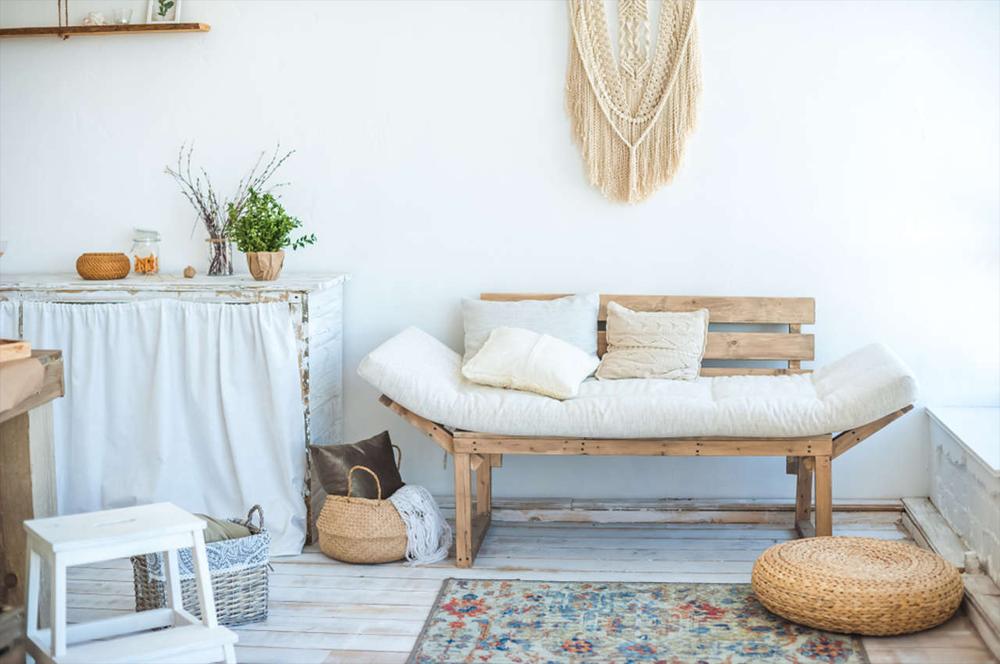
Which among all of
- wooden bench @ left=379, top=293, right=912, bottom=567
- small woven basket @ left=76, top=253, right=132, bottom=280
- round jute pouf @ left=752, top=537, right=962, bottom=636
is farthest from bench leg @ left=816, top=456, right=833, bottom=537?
small woven basket @ left=76, top=253, right=132, bottom=280

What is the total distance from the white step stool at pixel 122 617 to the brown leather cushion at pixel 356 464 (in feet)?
3.20

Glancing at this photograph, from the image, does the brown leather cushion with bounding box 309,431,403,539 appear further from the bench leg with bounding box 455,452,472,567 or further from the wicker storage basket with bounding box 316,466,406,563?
the bench leg with bounding box 455,452,472,567

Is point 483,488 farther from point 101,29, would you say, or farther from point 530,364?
point 101,29

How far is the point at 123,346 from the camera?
13.2 feet

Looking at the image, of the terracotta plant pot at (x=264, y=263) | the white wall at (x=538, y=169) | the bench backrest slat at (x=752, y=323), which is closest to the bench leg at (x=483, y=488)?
the white wall at (x=538, y=169)

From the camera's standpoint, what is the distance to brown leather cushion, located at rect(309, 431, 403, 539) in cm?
391

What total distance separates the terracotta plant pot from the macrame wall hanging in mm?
1185

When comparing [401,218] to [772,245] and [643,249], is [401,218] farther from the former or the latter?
[772,245]

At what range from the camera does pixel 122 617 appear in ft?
9.75

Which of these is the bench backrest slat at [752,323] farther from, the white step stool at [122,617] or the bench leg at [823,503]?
the white step stool at [122,617]

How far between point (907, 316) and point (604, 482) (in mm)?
1274

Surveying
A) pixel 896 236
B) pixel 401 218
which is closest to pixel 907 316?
pixel 896 236

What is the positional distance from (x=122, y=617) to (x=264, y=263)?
4.98 ft

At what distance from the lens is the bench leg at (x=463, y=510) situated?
12.4 feet
